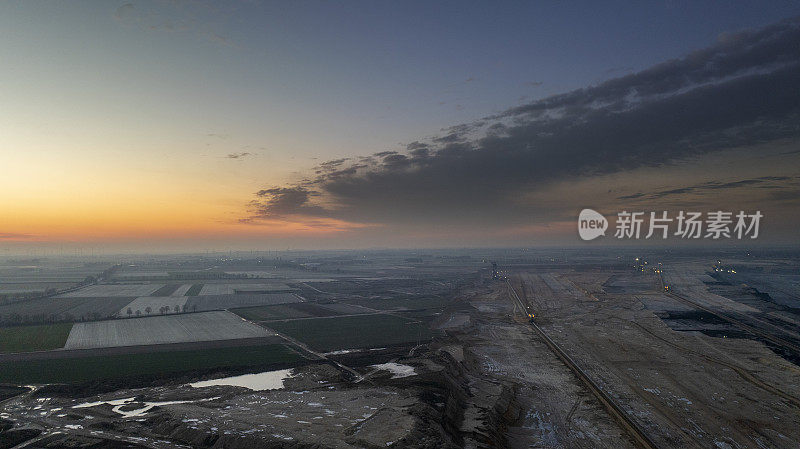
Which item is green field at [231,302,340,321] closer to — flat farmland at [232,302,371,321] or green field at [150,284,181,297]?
flat farmland at [232,302,371,321]

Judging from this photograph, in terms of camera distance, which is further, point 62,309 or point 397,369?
point 62,309

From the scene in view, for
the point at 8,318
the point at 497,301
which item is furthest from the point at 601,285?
the point at 8,318

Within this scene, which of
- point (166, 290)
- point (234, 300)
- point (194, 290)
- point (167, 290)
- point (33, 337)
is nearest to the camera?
point (33, 337)

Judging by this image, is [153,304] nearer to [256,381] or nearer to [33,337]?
[33,337]

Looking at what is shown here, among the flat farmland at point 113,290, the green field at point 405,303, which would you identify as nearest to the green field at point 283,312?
the green field at point 405,303

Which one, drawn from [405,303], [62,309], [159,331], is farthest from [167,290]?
[405,303]

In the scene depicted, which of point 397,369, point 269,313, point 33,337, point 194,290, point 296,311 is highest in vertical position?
point 33,337

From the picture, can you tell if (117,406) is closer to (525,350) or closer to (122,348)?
(122,348)
